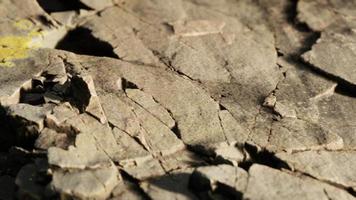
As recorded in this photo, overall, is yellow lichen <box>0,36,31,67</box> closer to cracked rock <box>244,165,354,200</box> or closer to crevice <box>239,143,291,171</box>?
crevice <box>239,143,291,171</box>

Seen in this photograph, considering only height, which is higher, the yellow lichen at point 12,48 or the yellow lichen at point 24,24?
the yellow lichen at point 24,24

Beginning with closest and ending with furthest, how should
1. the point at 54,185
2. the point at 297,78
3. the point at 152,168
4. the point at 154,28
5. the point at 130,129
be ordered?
1. the point at 54,185
2. the point at 152,168
3. the point at 130,129
4. the point at 297,78
5. the point at 154,28

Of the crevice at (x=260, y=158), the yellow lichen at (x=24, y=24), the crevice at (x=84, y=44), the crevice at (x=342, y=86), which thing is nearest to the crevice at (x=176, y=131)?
the crevice at (x=260, y=158)

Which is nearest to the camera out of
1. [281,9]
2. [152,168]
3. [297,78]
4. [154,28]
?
[152,168]

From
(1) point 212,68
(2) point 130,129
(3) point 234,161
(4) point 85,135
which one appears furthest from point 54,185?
(1) point 212,68

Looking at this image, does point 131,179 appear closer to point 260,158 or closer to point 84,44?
point 260,158

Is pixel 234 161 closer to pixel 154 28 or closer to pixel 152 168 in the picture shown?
pixel 152 168

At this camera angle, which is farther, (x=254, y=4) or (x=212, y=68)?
(x=254, y=4)

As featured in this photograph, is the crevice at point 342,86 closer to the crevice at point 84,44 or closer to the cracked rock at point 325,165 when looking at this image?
the cracked rock at point 325,165
